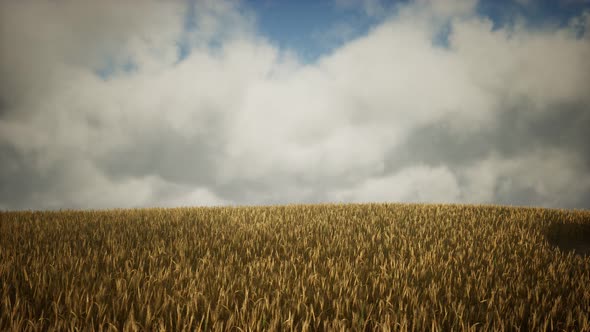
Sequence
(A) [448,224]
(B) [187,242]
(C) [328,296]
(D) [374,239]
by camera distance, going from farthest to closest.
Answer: (A) [448,224] → (D) [374,239] → (B) [187,242] → (C) [328,296]

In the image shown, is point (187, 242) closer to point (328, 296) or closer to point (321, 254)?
point (321, 254)

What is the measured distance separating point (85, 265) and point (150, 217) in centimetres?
477

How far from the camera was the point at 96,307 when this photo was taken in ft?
11.0

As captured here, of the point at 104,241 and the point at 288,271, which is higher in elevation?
the point at 104,241

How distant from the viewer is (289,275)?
441cm

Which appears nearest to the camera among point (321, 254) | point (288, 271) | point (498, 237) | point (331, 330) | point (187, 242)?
point (331, 330)

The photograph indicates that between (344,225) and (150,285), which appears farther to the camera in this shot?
(344,225)

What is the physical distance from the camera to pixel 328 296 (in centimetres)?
366

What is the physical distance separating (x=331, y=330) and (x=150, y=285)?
86.7 inches

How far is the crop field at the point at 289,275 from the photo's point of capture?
321 centimetres

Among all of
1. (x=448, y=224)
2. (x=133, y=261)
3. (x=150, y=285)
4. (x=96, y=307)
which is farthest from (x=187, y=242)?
(x=448, y=224)

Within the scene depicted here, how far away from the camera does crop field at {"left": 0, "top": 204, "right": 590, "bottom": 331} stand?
3.21m

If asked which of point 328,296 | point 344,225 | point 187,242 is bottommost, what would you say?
point 328,296

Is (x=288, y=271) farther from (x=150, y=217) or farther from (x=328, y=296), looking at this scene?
(x=150, y=217)
